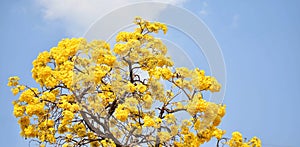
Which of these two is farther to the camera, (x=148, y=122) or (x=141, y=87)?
(x=141, y=87)

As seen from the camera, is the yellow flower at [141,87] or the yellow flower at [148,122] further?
the yellow flower at [141,87]

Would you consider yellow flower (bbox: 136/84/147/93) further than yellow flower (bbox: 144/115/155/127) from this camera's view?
Yes

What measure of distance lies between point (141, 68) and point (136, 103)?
58 cm

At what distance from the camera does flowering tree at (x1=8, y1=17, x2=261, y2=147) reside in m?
4.71

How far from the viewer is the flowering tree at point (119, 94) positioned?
15.5ft

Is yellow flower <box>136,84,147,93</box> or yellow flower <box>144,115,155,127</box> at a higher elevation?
yellow flower <box>136,84,147,93</box>

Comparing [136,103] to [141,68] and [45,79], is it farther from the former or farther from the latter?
[45,79]

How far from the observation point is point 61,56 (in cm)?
490

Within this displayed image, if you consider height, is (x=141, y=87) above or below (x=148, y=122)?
above

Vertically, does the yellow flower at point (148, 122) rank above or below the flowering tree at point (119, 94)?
below

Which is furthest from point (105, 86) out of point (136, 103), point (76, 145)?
point (76, 145)

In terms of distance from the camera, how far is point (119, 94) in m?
4.82

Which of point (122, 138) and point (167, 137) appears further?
point (122, 138)

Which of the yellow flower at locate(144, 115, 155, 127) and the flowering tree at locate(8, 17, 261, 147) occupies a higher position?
the flowering tree at locate(8, 17, 261, 147)
